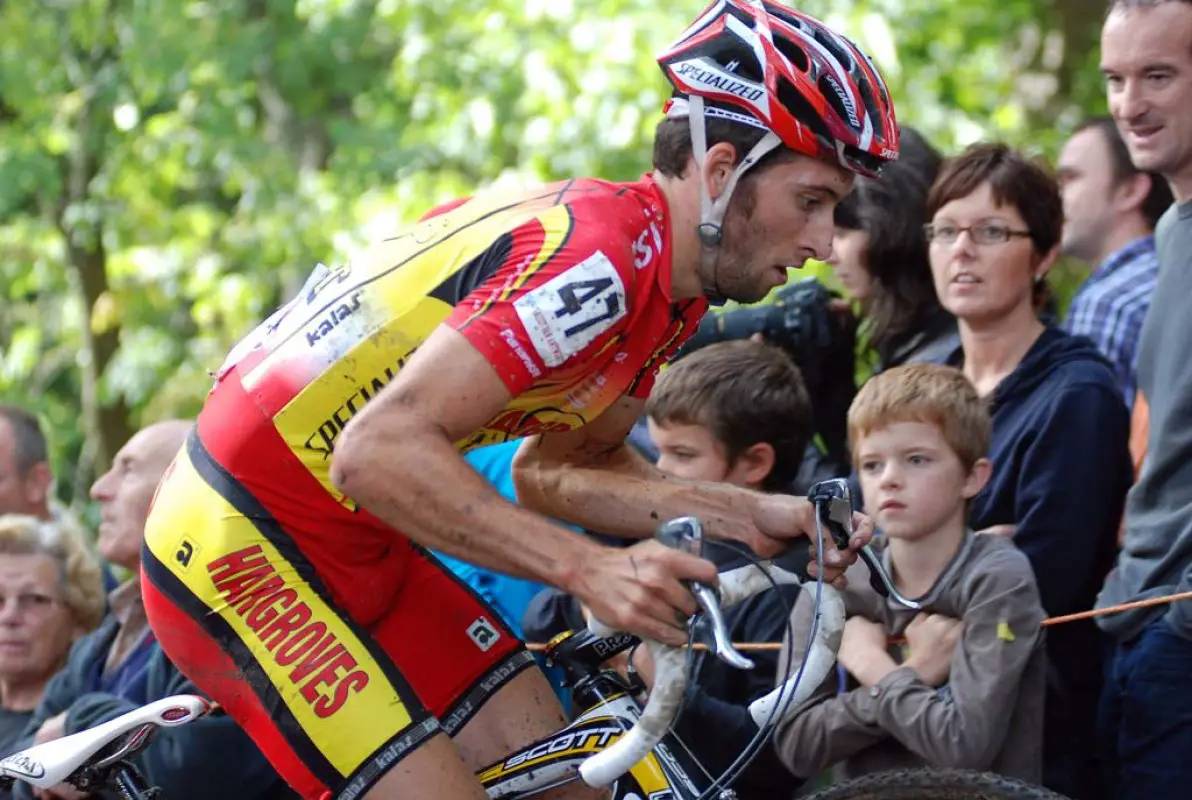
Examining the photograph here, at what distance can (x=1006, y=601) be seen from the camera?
12.9 ft

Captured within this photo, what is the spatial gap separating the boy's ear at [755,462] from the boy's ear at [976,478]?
2.34 feet

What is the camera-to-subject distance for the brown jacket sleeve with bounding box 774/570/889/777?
4027mm

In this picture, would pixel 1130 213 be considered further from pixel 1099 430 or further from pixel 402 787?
pixel 402 787

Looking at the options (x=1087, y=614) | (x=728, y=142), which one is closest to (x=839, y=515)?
(x=728, y=142)

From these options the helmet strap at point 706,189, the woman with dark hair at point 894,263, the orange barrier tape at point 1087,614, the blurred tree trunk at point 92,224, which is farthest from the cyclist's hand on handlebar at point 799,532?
the blurred tree trunk at point 92,224

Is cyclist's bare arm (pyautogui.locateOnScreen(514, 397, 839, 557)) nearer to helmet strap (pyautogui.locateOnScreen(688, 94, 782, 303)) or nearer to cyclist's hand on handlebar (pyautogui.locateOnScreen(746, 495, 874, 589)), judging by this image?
cyclist's hand on handlebar (pyautogui.locateOnScreen(746, 495, 874, 589))

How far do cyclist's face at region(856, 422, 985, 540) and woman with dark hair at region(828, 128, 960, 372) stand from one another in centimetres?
89

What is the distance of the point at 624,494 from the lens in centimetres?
367

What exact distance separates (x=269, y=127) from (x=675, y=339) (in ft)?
37.3

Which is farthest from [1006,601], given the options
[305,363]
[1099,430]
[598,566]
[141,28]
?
[141,28]

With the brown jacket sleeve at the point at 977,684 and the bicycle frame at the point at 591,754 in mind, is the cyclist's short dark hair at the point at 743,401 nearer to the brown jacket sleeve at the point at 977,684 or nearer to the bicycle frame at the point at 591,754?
the brown jacket sleeve at the point at 977,684

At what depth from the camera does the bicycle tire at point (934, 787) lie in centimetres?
314

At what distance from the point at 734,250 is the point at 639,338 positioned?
Result: 0.27 meters

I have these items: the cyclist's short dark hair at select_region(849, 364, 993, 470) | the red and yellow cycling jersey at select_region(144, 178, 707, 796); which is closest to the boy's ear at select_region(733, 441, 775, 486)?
the cyclist's short dark hair at select_region(849, 364, 993, 470)
